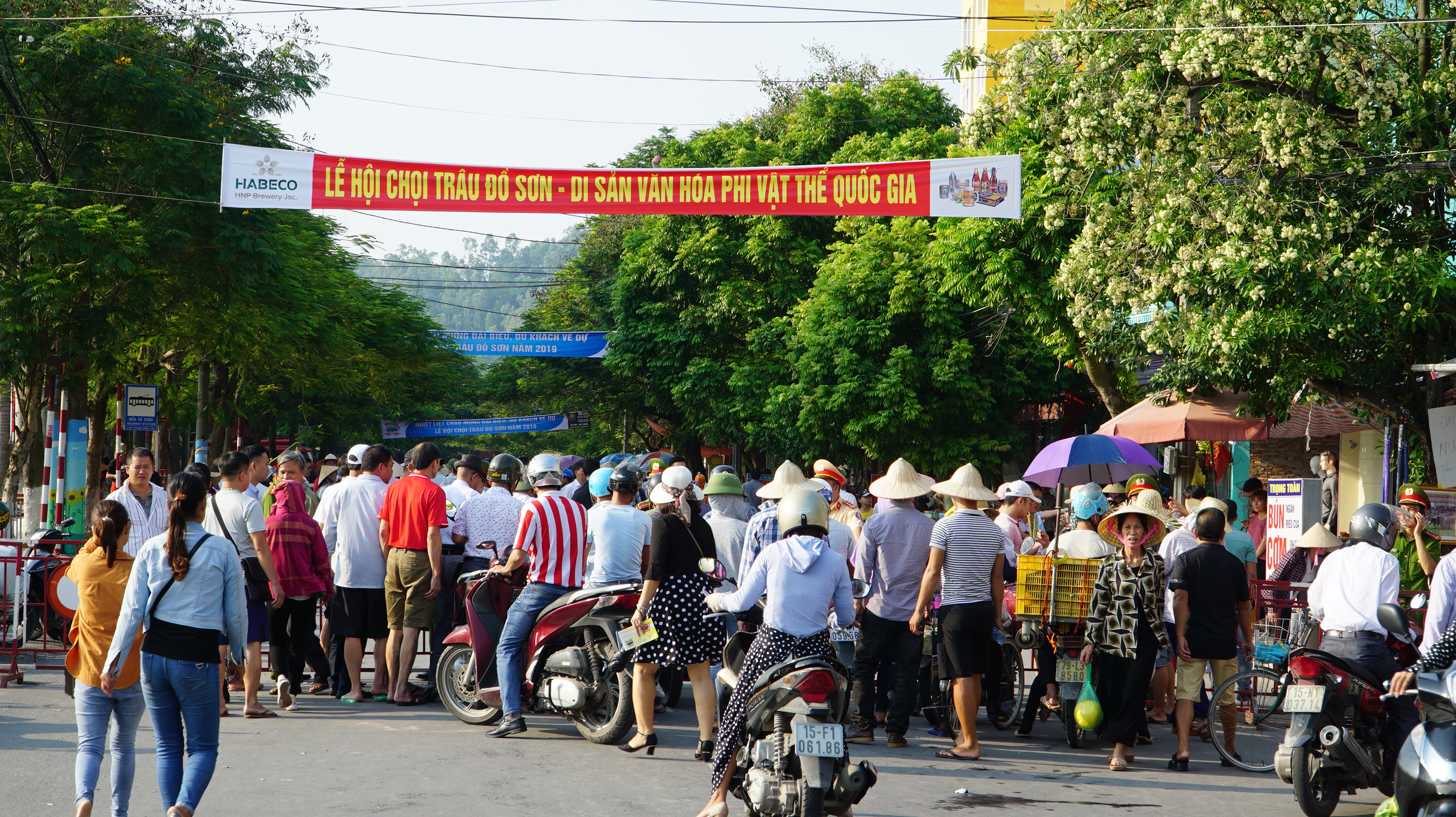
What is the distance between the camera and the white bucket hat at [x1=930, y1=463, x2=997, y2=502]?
8.05 meters

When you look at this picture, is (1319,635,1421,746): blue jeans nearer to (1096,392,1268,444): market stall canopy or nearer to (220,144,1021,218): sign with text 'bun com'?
(1096,392,1268,444): market stall canopy

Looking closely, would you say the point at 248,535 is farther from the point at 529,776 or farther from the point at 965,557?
the point at 965,557

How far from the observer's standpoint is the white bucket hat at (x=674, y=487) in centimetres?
895

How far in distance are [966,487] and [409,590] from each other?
378cm

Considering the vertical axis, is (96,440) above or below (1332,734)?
above

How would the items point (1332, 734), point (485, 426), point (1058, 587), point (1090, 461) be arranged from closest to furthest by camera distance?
point (1332, 734) → point (1058, 587) → point (1090, 461) → point (485, 426)

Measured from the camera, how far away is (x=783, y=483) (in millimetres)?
9453

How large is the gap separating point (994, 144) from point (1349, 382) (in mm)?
7920

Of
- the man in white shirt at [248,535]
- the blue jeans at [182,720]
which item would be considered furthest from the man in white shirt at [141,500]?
the blue jeans at [182,720]

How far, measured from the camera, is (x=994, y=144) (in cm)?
1917

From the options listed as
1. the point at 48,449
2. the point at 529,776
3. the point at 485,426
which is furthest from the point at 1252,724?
the point at 485,426

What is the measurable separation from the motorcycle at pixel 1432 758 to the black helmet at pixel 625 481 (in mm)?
4239

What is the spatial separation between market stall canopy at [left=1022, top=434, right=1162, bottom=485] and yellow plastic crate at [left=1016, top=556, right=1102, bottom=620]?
414 centimetres

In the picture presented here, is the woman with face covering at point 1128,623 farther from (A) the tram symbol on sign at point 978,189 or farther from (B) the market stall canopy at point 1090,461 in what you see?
(A) the tram symbol on sign at point 978,189
